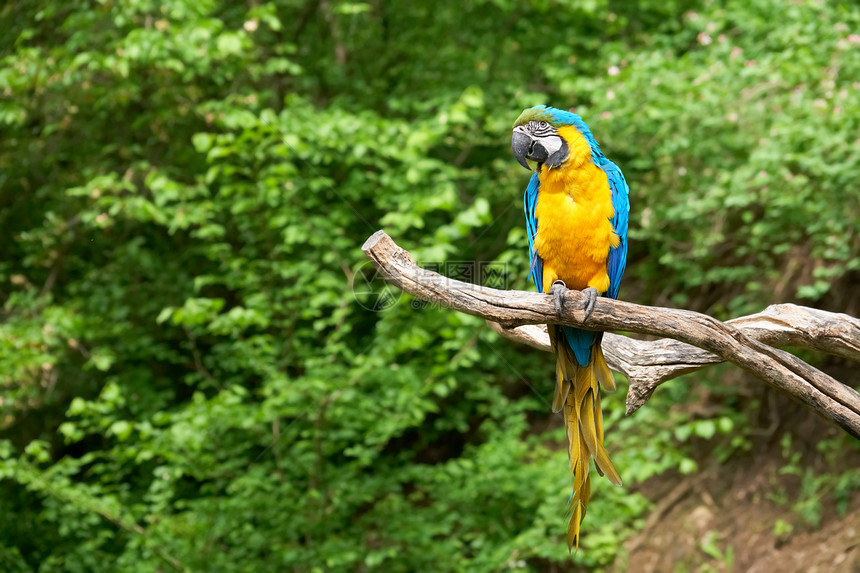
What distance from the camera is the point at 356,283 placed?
472cm

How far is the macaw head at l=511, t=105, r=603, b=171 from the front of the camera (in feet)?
8.70

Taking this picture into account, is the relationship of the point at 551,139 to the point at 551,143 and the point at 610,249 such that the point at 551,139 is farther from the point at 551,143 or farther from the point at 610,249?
the point at 610,249

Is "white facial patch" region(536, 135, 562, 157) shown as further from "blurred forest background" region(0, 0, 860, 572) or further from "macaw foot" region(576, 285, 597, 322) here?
"blurred forest background" region(0, 0, 860, 572)

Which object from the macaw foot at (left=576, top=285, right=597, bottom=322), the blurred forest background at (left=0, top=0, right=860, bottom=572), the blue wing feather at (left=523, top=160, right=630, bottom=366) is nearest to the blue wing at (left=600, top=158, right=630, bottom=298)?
the blue wing feather at (left=523, top=160, right=630, bottom=366)

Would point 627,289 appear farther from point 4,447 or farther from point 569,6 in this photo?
point 4,447

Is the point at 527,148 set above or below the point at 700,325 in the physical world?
above

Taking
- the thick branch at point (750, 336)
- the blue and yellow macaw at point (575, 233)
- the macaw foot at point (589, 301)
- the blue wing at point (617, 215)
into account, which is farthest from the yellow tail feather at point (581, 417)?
the blue wing at point (617, 215)

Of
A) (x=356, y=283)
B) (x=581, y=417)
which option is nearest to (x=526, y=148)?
(x=581, y=417)

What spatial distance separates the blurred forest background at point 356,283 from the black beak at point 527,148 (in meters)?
1.24

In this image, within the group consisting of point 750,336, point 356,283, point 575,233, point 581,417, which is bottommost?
point 356,283

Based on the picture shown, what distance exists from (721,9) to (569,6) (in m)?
A: 1.17

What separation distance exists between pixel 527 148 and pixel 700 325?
0.93m

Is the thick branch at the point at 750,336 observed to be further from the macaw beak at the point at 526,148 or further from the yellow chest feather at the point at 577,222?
the macaw beak at the point at 526,148

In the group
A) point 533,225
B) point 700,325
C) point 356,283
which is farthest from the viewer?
point 356,283
